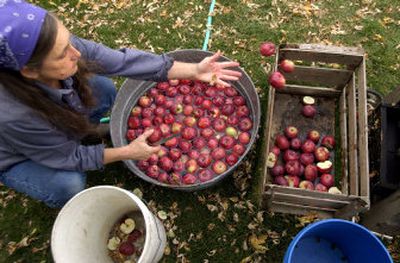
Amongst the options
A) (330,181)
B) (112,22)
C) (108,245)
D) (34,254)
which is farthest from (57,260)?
(112,22)

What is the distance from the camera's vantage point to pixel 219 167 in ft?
12.0

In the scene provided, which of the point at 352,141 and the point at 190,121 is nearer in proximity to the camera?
the point at 352,141

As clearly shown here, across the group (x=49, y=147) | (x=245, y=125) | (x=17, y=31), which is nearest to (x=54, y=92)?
(x=49, y=147)

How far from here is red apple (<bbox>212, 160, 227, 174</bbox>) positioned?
365cm

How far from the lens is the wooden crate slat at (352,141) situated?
129 inches

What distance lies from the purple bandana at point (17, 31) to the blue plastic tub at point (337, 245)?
2.06 m

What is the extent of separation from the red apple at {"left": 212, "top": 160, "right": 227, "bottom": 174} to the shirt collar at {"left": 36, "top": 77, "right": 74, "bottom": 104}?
59.5 inches

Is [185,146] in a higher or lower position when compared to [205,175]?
higher

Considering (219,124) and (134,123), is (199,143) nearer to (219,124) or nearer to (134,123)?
(219,124)

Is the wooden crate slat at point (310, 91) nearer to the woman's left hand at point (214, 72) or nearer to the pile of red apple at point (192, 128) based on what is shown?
the pile of red apple at point (192, 128)

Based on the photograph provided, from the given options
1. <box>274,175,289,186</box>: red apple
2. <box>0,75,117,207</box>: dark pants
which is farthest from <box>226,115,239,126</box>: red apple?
<box>0,75,117,207</box>: dark pants

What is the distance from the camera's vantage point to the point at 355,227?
288cm

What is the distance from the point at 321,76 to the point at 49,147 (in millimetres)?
2625

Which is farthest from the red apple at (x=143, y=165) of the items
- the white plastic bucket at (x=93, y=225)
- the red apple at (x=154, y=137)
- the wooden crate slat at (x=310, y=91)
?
the wooden crate slat at (x=310, y=91)
